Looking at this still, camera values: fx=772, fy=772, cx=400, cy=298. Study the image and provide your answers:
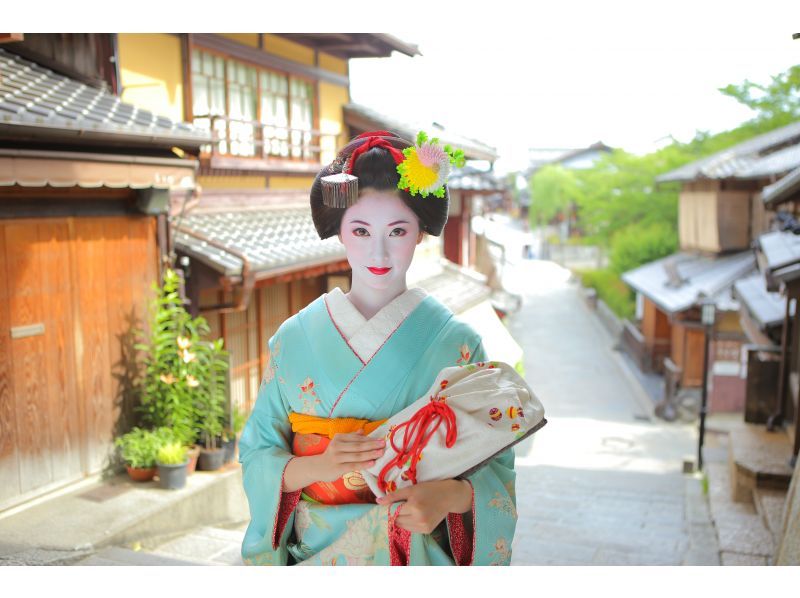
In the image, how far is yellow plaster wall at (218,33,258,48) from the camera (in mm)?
7659

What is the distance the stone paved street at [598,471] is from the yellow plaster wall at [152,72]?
4.77 metres

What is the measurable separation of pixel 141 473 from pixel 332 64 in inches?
239

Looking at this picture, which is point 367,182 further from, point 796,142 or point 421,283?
point 796,142

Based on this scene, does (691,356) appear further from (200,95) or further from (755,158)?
(200,95)

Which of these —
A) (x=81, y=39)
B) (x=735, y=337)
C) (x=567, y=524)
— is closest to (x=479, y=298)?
(x=567, y=524)

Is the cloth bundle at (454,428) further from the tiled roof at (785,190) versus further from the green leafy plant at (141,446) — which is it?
the tiled roof at (785,190)

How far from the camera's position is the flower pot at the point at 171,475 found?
5.46 m

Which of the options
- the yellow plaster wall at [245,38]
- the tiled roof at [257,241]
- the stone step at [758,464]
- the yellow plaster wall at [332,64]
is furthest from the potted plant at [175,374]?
the stone step at [758,464]

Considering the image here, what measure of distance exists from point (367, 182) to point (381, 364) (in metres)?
0.56

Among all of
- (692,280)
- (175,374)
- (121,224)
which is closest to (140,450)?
(175,374)

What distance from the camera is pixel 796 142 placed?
16078mm

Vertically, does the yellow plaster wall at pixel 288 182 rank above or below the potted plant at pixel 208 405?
above

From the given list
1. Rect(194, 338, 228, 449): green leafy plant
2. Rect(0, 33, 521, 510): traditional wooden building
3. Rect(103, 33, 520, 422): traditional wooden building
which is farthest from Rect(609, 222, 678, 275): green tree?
Rect(194, 338, 228, 449): green leafy plant

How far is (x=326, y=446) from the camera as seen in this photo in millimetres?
2379
